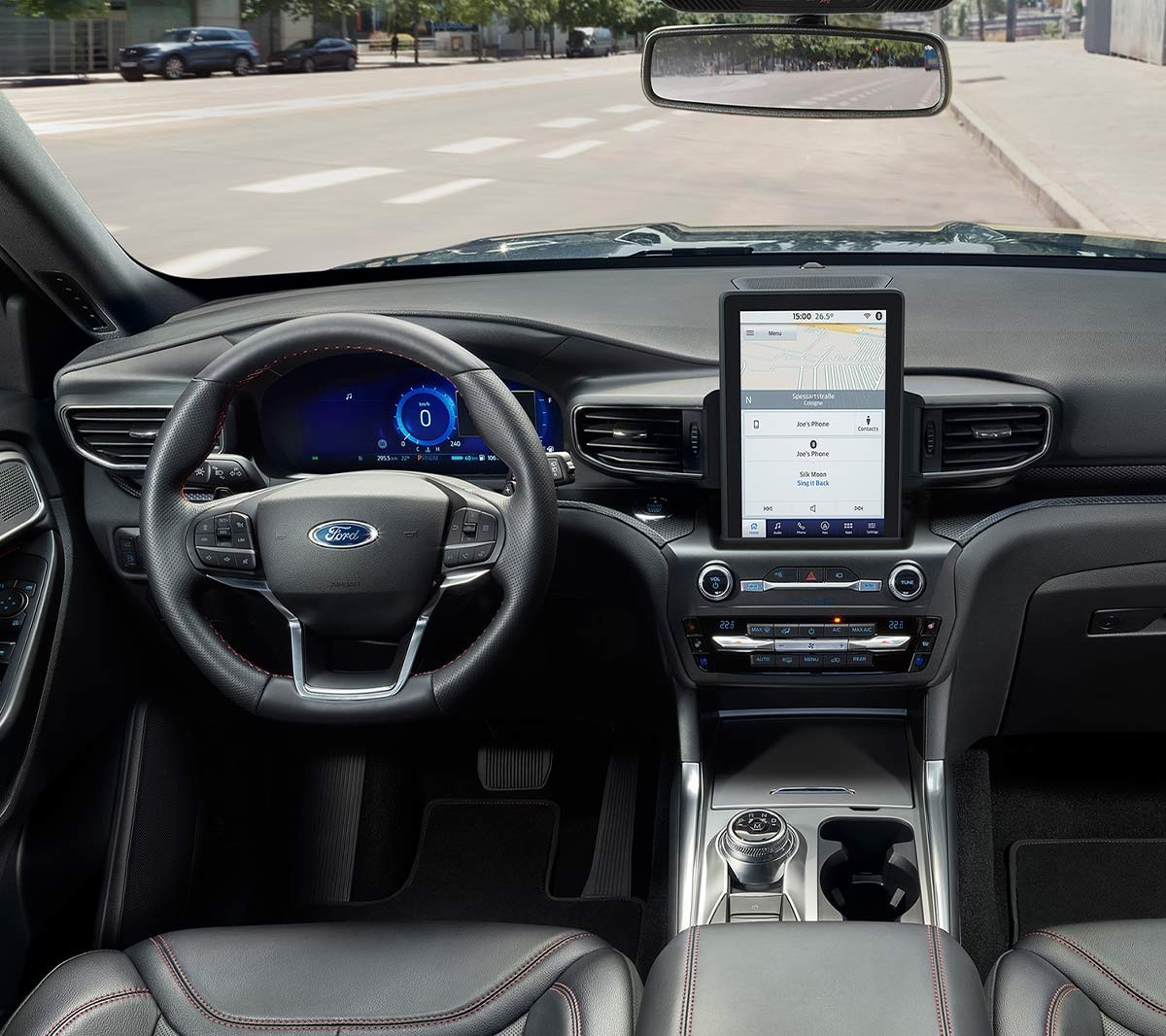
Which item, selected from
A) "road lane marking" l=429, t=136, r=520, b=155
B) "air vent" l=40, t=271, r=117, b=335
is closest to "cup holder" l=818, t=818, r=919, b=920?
"air vent" l=40, t=271, r=117, b=335

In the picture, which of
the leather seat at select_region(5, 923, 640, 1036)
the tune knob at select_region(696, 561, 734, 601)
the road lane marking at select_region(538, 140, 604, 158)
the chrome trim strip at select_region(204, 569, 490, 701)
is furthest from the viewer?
the road lane marking at select_region(538, 140, 604, 158)

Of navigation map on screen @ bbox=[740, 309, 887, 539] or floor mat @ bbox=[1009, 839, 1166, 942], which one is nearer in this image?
navigation map on screen @ bbox=[740, 309, 887, 539]

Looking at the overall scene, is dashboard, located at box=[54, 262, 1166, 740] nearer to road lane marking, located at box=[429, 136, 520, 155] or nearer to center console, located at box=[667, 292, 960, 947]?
center console, located at box=[667, 292, 960, 947]

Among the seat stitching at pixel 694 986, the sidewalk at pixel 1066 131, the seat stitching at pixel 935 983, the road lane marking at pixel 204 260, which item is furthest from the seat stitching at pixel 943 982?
the road lane marking at pixel 204 260

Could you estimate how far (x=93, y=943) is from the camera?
253 cm

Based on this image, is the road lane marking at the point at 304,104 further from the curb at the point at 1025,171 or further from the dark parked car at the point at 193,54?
the curb at the point at 1025,171

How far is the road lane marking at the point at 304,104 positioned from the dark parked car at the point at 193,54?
200mm

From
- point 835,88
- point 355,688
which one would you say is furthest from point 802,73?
point 355,688

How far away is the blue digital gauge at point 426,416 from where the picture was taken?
2.36m

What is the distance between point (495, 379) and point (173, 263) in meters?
1.31

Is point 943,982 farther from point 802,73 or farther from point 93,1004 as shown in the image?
point 802,73

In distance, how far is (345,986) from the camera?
1771mm

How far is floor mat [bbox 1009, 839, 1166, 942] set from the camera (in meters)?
2.79

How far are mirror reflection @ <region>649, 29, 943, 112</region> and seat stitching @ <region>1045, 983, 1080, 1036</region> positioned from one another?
1516 mm
